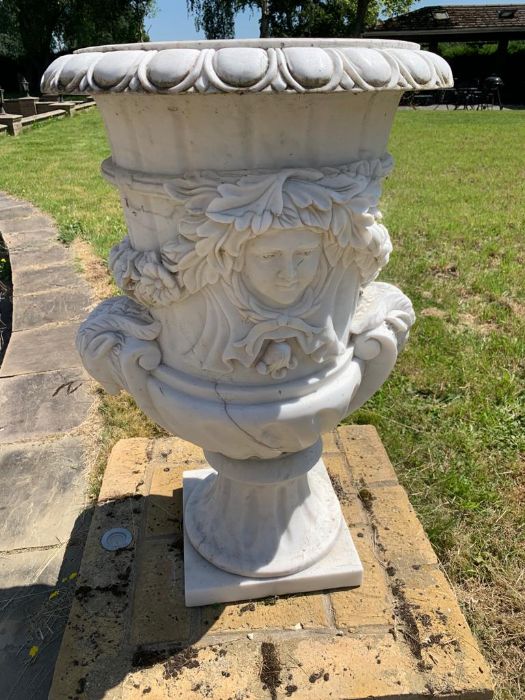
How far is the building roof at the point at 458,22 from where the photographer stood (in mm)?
19688

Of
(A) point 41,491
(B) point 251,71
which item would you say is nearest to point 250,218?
(B) point 251,71

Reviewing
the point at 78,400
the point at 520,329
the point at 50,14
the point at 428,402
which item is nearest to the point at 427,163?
the point at 520,329

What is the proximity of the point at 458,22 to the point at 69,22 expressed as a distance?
15.2 m

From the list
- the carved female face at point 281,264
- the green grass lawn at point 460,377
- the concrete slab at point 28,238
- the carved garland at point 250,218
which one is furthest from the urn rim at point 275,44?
the concrete slab at point 28,238

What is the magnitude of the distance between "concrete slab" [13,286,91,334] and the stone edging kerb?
2766 mm

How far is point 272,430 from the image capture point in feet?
4.51

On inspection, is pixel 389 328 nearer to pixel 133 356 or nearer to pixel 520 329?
pixel 133 356

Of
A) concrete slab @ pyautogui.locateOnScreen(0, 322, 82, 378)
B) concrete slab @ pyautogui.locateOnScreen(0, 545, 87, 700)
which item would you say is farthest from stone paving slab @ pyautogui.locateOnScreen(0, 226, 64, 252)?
concrete slab @ pyautogui.locateOnScreen(0, 545, 87, 700)

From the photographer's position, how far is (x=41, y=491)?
2.32 meters

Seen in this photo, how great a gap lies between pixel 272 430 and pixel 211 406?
0.16m

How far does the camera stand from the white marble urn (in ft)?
3.32

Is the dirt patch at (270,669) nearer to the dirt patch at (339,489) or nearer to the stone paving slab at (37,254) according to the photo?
the dirt patch at (339,489)

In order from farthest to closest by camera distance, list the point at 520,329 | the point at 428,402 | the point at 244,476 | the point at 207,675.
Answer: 1. the point at 520,329
2. the point at 428,402
3. the point at 244,476
4. the point at 207,675

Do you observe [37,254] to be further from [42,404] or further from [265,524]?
[265,524]
